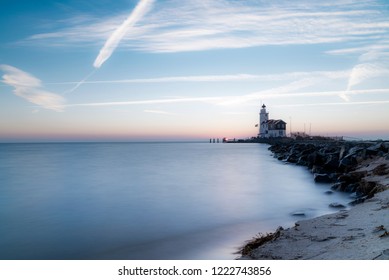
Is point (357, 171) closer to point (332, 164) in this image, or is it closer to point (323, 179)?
point (323, 179)

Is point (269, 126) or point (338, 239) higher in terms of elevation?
point (269, 126)

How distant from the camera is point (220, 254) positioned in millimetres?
5992

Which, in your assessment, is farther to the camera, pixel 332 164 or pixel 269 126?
pixel 269 126

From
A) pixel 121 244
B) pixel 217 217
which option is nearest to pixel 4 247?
pixel 121 244

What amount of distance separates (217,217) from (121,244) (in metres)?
3.08

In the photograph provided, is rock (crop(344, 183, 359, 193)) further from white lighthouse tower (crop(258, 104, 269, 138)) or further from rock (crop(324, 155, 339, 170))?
white lighthouse tower (crop(258, 104, 269, 138))

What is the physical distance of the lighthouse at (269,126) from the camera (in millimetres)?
88963

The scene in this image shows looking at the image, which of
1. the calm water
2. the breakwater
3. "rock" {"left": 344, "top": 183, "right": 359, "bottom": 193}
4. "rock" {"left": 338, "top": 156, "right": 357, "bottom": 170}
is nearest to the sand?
the calm water

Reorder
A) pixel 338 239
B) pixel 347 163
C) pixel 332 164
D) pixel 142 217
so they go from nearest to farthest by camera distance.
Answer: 1. pixel 338 239
2. pixel 142 217
3. pixel 347 163
4. pixel 332 164

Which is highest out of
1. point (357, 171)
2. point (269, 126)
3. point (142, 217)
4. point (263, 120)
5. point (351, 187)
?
point (263, 120)

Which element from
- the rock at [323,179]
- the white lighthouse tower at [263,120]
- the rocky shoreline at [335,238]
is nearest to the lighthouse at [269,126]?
the white lighthouse tower at [263,120]

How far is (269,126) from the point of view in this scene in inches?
3701

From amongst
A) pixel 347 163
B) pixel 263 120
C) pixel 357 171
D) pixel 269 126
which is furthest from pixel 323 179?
pixel 263 120
